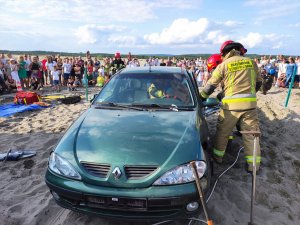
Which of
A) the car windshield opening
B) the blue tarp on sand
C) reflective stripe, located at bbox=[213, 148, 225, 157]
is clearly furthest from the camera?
the blue tarp on sand

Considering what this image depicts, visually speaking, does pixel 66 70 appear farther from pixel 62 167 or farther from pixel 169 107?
pixel 62 167

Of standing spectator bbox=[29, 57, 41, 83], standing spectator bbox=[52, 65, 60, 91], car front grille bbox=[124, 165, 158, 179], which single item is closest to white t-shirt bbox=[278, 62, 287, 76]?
standing spectator bbox=[52, 65, 60, 91]

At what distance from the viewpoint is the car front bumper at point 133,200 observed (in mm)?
2660

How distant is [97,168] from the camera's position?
2.84 metres

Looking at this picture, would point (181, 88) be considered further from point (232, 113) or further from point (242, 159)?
point (242, 159)

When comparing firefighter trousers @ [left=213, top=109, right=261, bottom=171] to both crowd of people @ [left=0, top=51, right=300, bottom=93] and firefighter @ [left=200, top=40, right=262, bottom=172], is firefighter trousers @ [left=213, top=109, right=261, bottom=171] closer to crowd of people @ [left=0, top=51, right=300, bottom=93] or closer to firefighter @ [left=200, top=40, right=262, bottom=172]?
firefighter @ [left=200, top=40, right=262, bottom=172]

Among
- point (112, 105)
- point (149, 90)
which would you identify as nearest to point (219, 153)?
point (149, 90)

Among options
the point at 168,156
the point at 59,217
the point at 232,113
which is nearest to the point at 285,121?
the point at 232,113

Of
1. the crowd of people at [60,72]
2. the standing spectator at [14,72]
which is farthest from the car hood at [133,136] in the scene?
the standing spectator at [14,72]

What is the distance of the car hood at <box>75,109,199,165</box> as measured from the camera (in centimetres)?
286

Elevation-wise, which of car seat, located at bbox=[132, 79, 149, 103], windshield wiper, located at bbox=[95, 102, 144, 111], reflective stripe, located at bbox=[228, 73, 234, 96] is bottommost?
windshield wiper, located at bbox=[95, 102, 144, 111]

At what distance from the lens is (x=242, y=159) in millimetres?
5035

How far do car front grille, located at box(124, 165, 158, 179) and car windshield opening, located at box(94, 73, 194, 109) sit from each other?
1.36 metres

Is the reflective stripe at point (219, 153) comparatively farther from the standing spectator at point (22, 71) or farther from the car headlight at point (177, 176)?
the standing spectator at point (22, 71)
